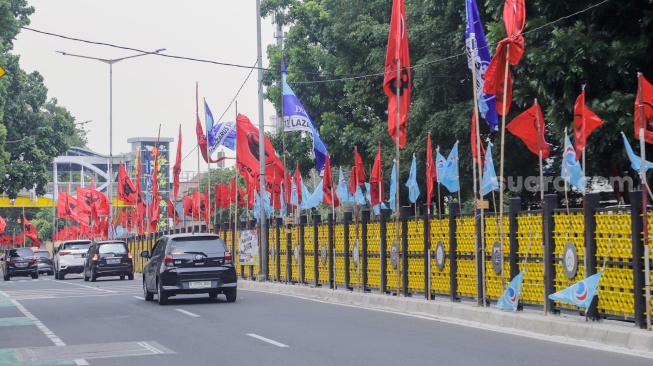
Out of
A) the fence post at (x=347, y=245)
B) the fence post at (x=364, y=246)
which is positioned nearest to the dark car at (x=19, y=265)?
the fence post at (x=347, y=245)

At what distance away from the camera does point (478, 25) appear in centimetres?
1994

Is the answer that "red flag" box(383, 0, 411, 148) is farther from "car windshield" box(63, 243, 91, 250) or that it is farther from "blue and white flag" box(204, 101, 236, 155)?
"car windshield" box(63, 243, 91, 250)

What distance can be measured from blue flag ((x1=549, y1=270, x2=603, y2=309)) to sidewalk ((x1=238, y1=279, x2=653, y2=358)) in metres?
0.31

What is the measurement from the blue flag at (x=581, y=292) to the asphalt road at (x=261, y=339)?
894mm

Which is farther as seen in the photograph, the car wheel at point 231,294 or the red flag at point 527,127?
the car wheel at point 231,294

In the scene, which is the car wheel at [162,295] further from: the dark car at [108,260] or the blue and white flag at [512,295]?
the dark car at [108,260]

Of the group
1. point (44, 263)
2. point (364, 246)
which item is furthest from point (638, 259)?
point (44, 263)

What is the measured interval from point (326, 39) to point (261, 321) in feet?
87.5

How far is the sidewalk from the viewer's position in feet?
43.0

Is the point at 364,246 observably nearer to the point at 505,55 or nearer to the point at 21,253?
the point at 505,55

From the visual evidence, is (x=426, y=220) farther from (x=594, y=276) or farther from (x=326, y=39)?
(x=326, y=39)

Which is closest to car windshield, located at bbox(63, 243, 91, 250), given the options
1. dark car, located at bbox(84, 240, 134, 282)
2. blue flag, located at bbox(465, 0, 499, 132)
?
dark car, located at bbox(84, 240, 134, 282)

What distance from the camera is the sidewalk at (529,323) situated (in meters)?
13.1

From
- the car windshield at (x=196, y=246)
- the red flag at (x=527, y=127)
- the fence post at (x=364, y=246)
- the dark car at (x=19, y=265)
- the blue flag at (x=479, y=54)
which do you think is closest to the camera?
the red flag at (x=527, y=127)
